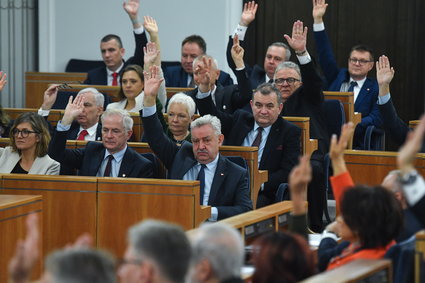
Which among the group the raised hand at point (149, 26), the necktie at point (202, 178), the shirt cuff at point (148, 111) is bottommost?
the necktie at point (202, 178)

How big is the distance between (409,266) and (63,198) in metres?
2.33

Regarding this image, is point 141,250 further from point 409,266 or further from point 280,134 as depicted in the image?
point 280,134

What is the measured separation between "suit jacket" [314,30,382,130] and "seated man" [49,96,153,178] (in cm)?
243

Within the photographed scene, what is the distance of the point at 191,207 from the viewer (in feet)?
15.7

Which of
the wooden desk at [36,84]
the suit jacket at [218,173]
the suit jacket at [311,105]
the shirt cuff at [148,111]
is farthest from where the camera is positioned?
the wooden desk at [36,84]

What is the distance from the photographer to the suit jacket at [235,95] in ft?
23.1

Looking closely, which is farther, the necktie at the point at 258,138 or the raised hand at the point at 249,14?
the raised hand at the point at 249,14

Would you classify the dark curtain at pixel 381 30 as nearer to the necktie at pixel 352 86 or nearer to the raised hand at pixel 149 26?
the necktie at pixel 352 86

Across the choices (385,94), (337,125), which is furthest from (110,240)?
(337,125)

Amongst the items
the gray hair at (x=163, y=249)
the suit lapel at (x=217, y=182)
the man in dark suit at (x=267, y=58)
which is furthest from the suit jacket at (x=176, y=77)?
the gray hair at (x=163, y=249)

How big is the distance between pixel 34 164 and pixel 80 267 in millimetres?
3490

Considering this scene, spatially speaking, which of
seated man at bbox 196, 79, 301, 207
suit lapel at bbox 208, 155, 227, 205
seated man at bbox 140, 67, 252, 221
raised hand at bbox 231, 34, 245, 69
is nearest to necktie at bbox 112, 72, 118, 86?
raised hand at bbox 231, 34, 245, 69

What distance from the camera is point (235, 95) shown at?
7.14 meters

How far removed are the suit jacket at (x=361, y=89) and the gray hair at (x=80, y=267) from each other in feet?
17.4
